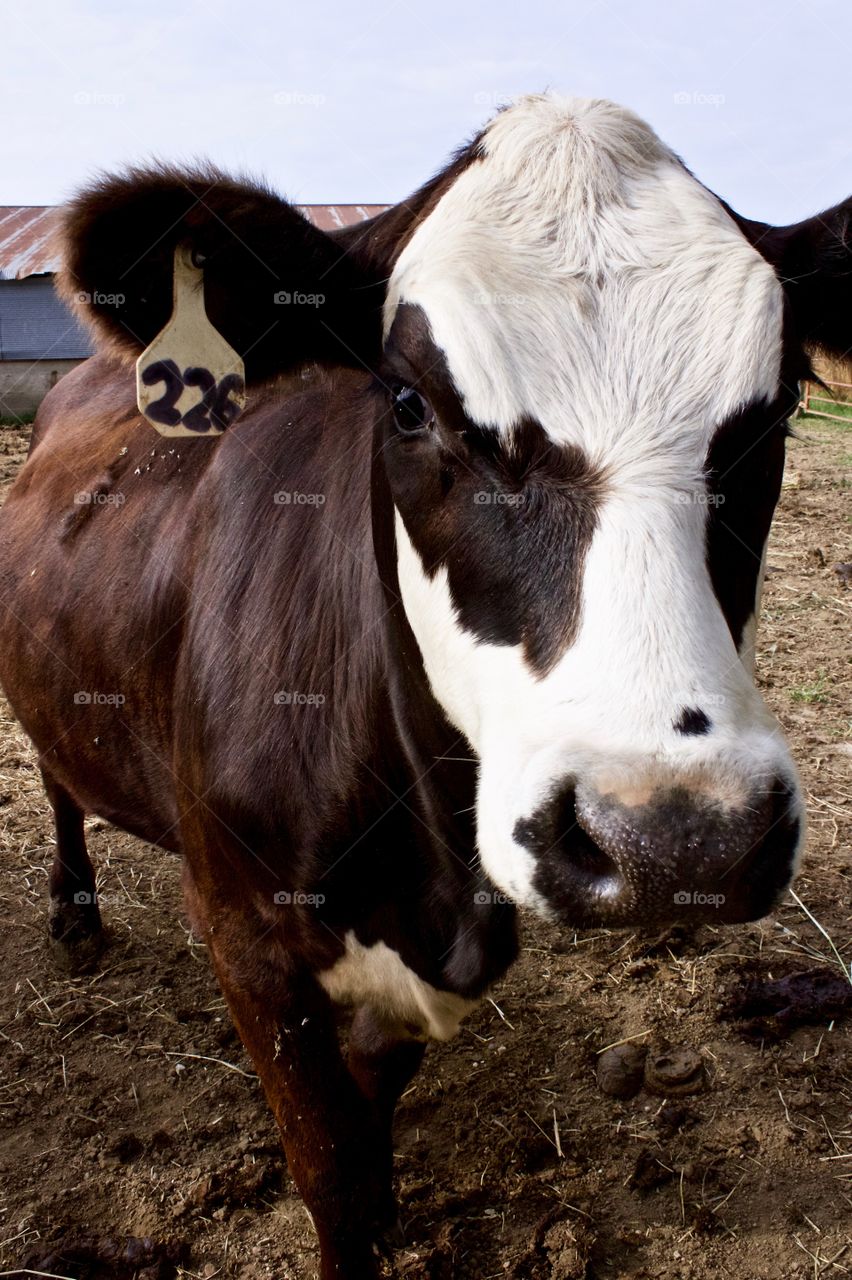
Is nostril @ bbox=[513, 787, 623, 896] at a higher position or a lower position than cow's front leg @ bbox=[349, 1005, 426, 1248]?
higher

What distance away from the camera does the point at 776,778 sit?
1538 millimetres

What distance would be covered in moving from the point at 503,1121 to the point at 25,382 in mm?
17712

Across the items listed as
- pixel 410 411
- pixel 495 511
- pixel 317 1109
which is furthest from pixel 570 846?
pixel 317 1109

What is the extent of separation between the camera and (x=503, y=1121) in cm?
318

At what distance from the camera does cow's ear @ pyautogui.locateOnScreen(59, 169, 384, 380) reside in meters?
2.12

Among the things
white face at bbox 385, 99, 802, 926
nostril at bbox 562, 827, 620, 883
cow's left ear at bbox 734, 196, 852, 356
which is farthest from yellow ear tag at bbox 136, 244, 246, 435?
nostril at bbox 562, 827, 620, 883

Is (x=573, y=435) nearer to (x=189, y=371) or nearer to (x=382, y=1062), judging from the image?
(x=189, y=371)

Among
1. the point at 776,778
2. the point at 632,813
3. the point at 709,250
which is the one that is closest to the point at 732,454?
the point at 709,250

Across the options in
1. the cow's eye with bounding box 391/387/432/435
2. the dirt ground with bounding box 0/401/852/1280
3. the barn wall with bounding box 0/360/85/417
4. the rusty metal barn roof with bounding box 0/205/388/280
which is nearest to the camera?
the cow's eye with bounding box 391/387/432/435

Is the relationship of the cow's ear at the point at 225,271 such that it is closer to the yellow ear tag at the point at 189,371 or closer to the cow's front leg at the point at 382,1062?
the yellow ear tag at the point at 189,371

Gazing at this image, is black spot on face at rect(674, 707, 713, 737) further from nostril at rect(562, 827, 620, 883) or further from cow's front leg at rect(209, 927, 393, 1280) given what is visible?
cow's front leg at rect(209, 927, 393, 1280)

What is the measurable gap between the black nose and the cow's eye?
2.53 ft

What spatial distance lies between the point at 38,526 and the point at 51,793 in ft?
3.47

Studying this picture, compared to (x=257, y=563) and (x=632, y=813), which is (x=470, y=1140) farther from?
(x=632, y=813)
